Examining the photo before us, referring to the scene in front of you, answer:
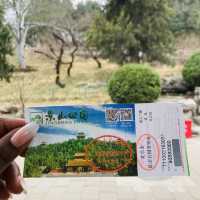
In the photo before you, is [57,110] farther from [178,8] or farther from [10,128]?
[178,8]

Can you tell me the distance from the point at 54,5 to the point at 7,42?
8128 millimetres

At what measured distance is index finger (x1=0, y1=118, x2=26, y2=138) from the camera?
0.98 m

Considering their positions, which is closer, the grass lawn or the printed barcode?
the printed barcode

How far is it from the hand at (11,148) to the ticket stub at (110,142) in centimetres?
120

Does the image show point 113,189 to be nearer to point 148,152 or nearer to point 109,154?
point 109,154

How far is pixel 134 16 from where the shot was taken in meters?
16.2

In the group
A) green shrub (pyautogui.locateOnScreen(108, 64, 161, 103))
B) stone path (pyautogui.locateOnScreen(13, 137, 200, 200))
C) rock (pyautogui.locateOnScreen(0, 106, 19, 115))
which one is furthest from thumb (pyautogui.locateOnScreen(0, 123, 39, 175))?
rock (pyautogui.locateOnScreen(0, 106, 19, 115))

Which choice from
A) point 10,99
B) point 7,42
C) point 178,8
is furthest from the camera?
point 178,8

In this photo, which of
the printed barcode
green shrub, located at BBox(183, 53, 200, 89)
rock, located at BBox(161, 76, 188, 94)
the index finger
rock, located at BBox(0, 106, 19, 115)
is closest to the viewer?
the index finger

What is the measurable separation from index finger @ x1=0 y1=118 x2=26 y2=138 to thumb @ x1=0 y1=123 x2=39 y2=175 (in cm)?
8

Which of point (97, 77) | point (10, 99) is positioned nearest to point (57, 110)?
point (10, 99)

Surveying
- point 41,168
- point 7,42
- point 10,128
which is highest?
point 7,42

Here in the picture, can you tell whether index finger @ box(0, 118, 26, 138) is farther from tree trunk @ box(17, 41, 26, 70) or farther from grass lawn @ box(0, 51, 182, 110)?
tree trunk @ box(17, 41, 26, 70)

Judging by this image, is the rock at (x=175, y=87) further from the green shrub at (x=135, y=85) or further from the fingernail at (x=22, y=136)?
the fingernail at (x=22, y=136)
